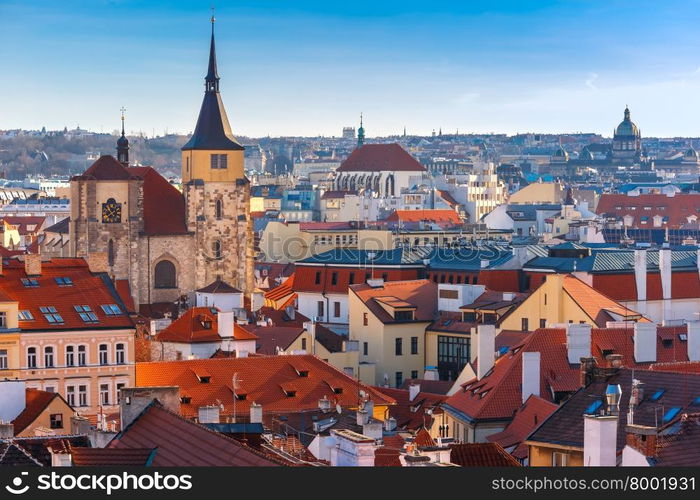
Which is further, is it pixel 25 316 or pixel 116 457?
pixel 25 316

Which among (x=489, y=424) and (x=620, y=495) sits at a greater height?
(x=620, y=495)

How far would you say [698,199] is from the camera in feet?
552

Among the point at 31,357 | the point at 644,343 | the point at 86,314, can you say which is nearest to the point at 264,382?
the point at 86,314

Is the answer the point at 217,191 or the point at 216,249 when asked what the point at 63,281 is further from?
the point at 217,191

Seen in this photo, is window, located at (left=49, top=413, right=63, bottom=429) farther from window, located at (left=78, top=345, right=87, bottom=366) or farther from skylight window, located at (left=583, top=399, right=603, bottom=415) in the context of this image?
skylight window, located at (left=583, top=399, right=603, bottom=415)

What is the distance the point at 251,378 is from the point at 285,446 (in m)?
18.0

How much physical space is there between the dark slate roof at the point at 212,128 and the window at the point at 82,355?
46410 mm

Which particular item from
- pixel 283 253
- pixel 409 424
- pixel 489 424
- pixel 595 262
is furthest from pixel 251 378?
pixel 283 253

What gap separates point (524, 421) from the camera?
41.6 m

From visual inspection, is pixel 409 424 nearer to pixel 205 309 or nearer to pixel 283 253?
pixel 205 309

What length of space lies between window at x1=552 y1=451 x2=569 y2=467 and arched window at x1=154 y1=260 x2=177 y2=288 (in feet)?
206

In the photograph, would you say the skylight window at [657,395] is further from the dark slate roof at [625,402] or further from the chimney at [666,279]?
the chimney at [666,279]

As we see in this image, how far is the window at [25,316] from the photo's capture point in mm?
50750

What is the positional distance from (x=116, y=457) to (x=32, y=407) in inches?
688
